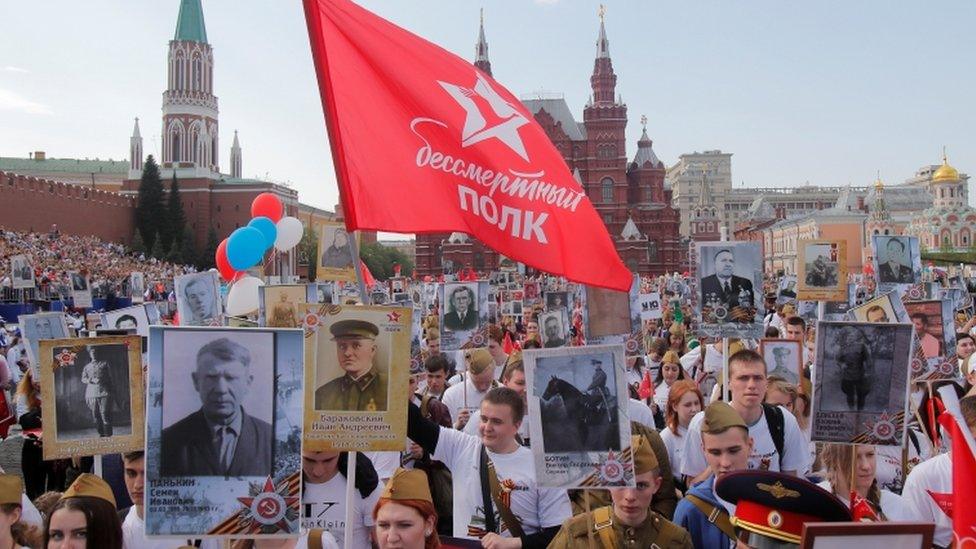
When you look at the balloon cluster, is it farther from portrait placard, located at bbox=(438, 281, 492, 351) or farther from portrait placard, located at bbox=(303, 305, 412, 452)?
portrait placard, located at bbox=(303, 305, 412, 452)

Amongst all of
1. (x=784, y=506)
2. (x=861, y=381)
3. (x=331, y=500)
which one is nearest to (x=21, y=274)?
(x=331, y=500)

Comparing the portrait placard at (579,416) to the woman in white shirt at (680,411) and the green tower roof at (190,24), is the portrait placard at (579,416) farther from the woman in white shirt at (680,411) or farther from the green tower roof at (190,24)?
the green tower roof at (190,24)

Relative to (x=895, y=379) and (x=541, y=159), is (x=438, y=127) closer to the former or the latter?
(x=541, y=159)

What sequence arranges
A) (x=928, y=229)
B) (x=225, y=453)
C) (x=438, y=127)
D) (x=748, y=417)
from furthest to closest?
(x=928, y=229)
(x=438, y=127)
(x=748, y=417)
(x=225, y=453)

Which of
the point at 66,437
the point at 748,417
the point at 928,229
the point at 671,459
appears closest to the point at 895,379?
the point at 748,417

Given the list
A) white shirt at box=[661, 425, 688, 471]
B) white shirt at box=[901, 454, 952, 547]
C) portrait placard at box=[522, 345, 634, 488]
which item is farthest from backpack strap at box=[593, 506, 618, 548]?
white shirt at box=[661, 425, 688, 471]

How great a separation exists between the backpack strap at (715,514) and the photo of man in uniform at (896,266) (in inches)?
354

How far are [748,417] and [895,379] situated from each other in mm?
784

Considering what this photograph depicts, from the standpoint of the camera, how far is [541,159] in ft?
18.7

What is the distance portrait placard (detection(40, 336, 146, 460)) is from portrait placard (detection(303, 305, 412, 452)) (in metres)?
0.83

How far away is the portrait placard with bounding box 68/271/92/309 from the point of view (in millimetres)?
18859

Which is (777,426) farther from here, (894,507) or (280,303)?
(280,303)

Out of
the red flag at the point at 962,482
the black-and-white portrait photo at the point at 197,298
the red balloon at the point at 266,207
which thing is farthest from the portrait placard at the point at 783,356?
the red balloon at the point at 266,207

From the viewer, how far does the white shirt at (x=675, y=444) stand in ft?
18.6
